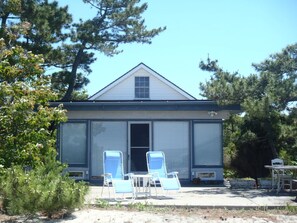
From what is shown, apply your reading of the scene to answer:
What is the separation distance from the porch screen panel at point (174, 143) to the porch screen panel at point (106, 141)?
3.87 feet

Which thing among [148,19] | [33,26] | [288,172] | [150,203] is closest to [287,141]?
[288,172]

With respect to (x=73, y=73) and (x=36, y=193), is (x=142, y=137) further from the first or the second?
(x=73, y=73)

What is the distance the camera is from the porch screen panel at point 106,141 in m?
15.9

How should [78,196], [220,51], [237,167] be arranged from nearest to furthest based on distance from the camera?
[78,196] < [237,167] < [220,51]

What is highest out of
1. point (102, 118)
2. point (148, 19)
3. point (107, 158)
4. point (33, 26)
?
point (148, 19)

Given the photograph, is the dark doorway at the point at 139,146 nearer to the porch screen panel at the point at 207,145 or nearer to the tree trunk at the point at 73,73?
the porch screen panel at the point at 207,145

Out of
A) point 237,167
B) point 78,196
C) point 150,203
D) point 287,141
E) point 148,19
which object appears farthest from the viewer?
point 148,19

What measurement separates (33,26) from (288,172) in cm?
1338

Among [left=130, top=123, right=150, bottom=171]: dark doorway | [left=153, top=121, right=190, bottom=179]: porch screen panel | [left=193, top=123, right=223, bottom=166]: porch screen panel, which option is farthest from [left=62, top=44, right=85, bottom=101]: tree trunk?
[left=193, top=123, right=223, bottom=166]: porch screen panel

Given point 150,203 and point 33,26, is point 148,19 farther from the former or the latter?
point 150,203

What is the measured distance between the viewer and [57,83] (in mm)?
24734

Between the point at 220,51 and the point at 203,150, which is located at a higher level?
the point at 220,51

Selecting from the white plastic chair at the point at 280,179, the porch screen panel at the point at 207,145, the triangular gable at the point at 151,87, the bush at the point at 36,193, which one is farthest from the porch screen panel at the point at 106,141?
the bush at the point at 36,193

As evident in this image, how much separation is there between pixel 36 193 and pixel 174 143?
881 cm
